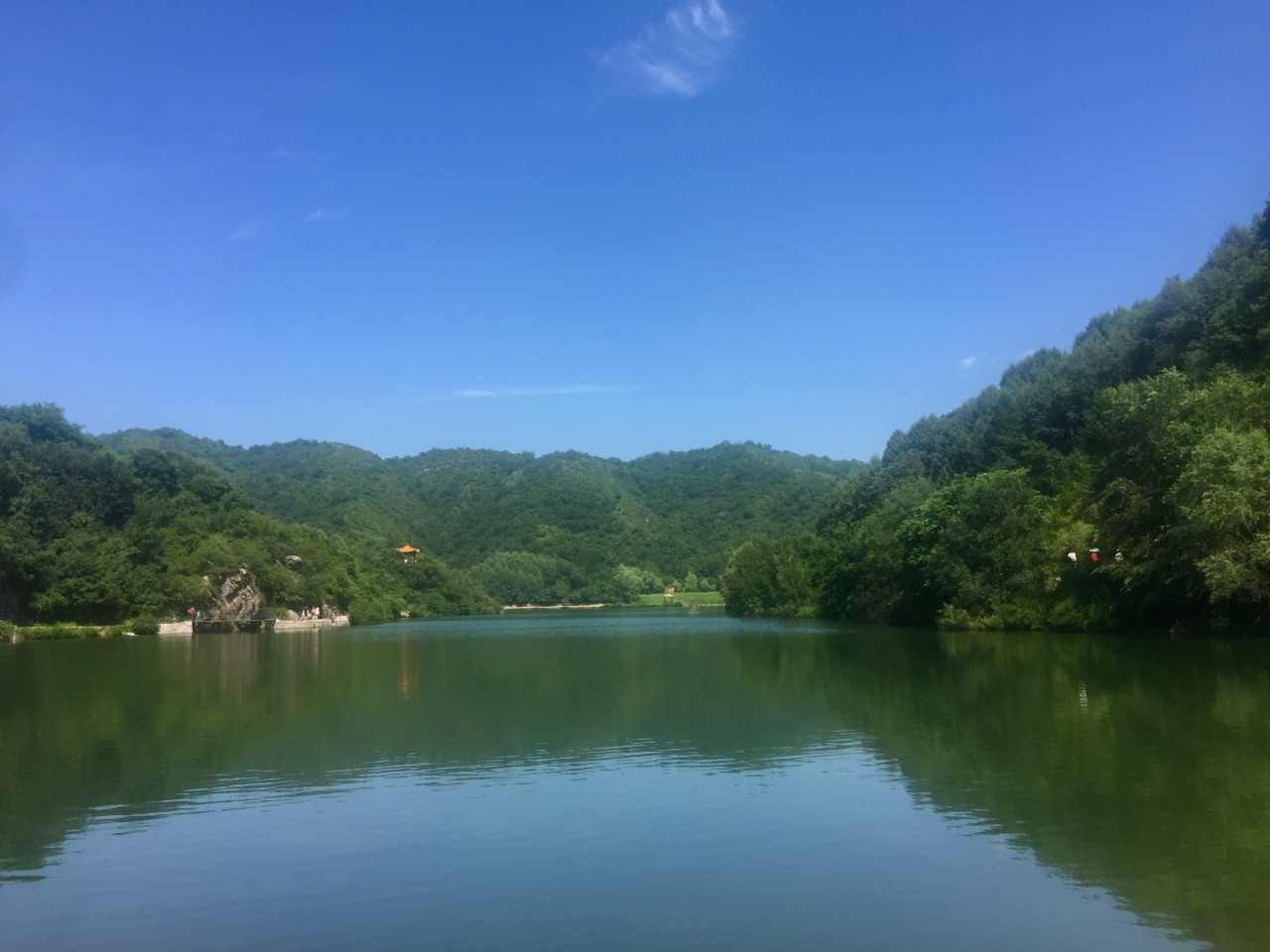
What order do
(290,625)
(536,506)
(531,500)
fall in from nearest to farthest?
(290,625), (536,506), (531,500)

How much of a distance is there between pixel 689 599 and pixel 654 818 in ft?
413

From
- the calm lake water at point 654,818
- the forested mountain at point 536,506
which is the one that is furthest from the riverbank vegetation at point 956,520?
the calm lake water at point 654,818

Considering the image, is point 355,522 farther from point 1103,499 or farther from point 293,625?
point 1103,499

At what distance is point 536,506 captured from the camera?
155m

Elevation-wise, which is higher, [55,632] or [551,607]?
[55,632]

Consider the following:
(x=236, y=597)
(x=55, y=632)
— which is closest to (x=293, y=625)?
(x=236, y=597)

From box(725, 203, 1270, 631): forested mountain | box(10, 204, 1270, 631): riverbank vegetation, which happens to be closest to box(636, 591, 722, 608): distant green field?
box(10, 204, 1270, 631): riverbank vegetation

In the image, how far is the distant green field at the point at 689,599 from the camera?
132 m

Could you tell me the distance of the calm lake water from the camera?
7633 mm

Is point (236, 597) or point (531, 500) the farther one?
point (531, 500)

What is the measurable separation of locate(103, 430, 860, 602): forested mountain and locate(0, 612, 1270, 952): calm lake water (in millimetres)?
107108

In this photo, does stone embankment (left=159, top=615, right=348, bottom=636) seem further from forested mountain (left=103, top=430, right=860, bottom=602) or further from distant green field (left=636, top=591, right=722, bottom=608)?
distant green field (left=636, top=591, right=722, bottom=608)

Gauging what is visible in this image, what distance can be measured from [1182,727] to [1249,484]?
18.1 meters

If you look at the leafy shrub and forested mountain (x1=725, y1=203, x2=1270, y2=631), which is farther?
the leafy shrub
